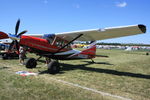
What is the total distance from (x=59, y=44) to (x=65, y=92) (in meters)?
5.75

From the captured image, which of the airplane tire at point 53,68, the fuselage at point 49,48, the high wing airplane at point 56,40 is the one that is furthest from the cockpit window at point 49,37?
the airplane tire at point 53,68

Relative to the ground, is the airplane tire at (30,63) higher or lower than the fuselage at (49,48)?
lower

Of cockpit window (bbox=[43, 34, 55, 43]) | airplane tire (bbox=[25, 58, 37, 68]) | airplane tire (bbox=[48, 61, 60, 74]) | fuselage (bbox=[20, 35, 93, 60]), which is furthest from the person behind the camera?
cockpit window (bbox=[43, 34, 55, 43])

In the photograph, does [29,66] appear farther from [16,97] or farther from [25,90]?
[16,97]

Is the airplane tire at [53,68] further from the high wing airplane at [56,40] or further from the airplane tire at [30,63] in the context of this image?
the airplane tire at [30,63]

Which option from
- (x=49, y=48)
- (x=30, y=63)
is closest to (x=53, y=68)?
(x=49, y=48)

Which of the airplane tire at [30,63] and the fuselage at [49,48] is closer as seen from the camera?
the fuselage at [49,48]

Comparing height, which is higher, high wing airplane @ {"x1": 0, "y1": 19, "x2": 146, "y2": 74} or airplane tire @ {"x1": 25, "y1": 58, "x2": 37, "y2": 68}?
high wing airplane @ {"x1": 0, "y1": 19, "x2": 146, "y2": 74}

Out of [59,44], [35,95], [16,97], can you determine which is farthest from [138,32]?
[16,97]

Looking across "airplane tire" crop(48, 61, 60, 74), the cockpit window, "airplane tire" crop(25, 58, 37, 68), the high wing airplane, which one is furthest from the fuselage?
"airplane tire" crop(48, 61, 60, 74)

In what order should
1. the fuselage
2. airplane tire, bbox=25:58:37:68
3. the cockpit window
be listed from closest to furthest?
the fuselage, airplane tire, bbox=25:58:37:68, the cockpit window

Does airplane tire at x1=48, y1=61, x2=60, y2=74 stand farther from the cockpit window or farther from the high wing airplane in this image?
the cockpit window

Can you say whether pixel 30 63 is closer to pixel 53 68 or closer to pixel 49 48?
pixel 49 48

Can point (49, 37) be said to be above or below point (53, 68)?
above
